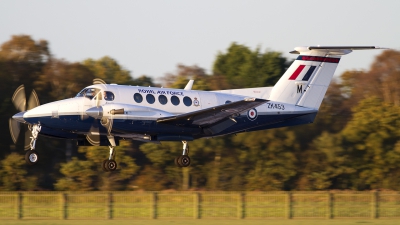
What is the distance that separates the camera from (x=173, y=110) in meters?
25.7

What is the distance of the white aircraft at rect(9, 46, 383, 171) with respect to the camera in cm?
2441

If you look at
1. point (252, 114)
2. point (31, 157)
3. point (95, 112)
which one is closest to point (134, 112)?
point (95, 112)

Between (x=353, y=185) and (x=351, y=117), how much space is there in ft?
24.2

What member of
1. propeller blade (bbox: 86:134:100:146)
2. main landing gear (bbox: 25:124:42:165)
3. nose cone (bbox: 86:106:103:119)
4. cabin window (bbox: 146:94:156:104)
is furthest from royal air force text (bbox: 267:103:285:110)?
main landing gear (bbox: 25:124:42:165)

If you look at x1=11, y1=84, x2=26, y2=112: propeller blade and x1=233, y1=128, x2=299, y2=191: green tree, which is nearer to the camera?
x1=11, y1=84, x2=26, y2=112: propeller blade

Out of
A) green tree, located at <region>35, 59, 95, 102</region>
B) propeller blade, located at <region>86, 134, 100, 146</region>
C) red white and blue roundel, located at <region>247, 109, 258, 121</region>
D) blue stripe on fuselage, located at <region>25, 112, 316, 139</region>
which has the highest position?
green tree, located at <region>35, 59, 95, 102</region>

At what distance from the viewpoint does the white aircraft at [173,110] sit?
2441 cm

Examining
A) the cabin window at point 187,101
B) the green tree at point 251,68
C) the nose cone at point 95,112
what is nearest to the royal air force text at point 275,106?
the cabin window at point 187,101

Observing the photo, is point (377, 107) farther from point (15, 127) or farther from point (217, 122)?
point (15, 127)

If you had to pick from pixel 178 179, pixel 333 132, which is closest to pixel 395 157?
pixel 333 132

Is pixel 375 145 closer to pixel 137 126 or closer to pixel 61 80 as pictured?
Answer: pixel 61 80

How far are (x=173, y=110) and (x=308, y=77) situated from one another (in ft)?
21.3

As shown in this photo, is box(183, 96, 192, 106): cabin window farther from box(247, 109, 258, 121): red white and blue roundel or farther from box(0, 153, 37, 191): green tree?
box(0, 153, 37, 191): green tree

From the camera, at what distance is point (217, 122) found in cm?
2633
